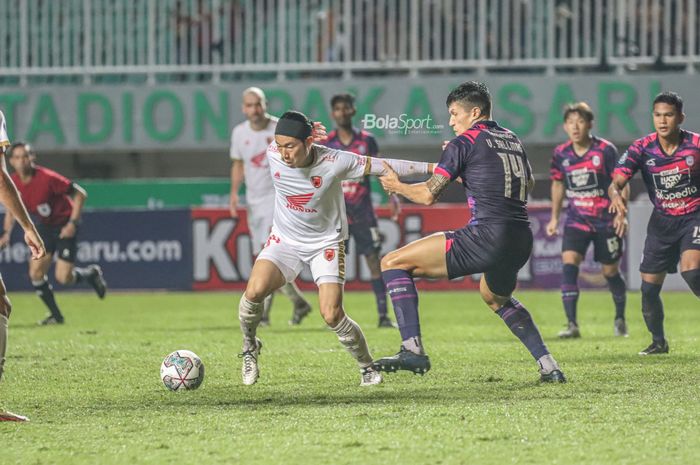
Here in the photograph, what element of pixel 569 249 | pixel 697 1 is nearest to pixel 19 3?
pixel 697 1

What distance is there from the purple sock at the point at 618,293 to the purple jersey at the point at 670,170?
2.46 m

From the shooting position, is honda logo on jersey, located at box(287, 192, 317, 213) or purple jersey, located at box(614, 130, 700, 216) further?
purple jersey, located at box(614, 130, 700, 216)

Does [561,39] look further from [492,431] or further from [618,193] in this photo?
[492,431]

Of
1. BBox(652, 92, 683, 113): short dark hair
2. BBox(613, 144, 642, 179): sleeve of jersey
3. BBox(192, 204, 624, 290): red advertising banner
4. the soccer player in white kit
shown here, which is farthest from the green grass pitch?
BBox(192, 204, 624, 290): red advertising banner

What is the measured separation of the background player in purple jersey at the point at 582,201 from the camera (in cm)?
1169

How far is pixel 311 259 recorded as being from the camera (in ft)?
26.9

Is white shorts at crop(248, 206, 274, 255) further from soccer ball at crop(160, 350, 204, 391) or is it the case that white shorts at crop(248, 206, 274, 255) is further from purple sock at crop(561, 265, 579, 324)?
soccer ball at crop(160, 350, 204, 391)

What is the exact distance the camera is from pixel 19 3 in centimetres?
2203

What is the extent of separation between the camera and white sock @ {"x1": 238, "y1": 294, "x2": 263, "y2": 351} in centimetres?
824

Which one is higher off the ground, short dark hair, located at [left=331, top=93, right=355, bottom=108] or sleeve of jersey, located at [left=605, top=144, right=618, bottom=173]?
short dark hair, located at [left=331, top=93, right=355, bottom=108]

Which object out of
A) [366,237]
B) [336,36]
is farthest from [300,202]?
[336,36]

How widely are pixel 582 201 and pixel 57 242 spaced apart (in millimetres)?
6026

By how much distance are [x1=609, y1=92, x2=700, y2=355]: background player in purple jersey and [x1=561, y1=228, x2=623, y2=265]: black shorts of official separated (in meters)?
2.02

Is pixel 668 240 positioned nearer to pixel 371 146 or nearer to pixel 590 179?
pixel 590 179
